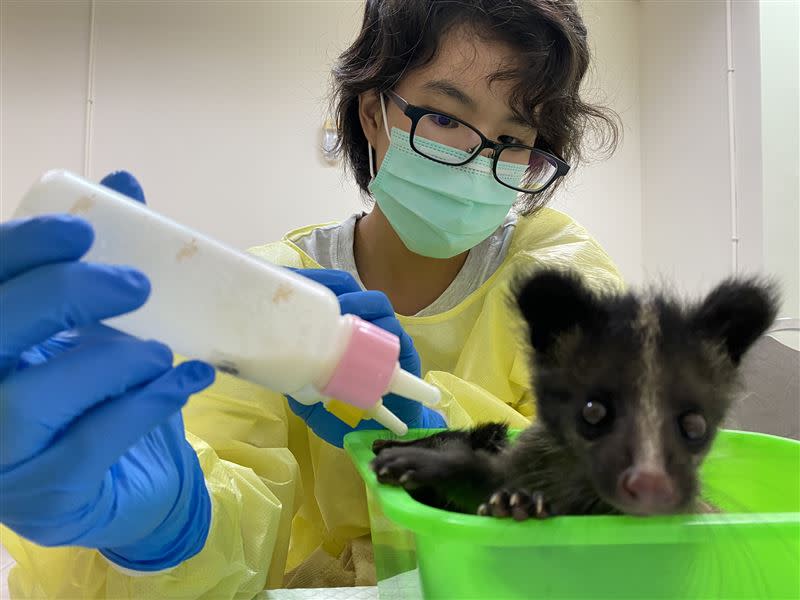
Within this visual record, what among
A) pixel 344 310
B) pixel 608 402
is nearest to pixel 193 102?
pixel 344 310

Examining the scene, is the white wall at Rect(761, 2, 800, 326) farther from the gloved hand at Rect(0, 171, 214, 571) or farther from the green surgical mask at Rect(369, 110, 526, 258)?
the gloved hand at Rect(0, 171, 214, 571)

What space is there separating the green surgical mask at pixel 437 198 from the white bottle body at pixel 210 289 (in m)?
0.93

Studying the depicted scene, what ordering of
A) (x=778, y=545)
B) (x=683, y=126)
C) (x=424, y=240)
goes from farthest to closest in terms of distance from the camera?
(x=683, y=126) < (x=424, y=240) < (x=778, y=545)

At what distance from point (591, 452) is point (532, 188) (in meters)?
1.14

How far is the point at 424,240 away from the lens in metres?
1.77

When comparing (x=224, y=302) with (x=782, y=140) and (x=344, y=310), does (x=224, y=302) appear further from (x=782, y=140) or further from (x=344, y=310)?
(x=782, y=140)

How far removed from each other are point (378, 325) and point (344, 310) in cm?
7

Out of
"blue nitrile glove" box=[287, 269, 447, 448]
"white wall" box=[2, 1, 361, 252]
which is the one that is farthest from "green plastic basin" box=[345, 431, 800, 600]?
"white wall" box=[2, 1, 361, 252]

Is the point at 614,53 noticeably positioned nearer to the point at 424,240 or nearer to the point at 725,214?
the point at 725,214

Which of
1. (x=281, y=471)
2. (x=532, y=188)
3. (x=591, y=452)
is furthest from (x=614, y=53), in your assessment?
(x=591, y=452)

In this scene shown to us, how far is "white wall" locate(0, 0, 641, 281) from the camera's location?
3.94m

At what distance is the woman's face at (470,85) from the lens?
1.57 metres

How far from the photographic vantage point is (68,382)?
2.51 feet

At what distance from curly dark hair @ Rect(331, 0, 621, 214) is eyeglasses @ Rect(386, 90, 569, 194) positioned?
0.29 ft
